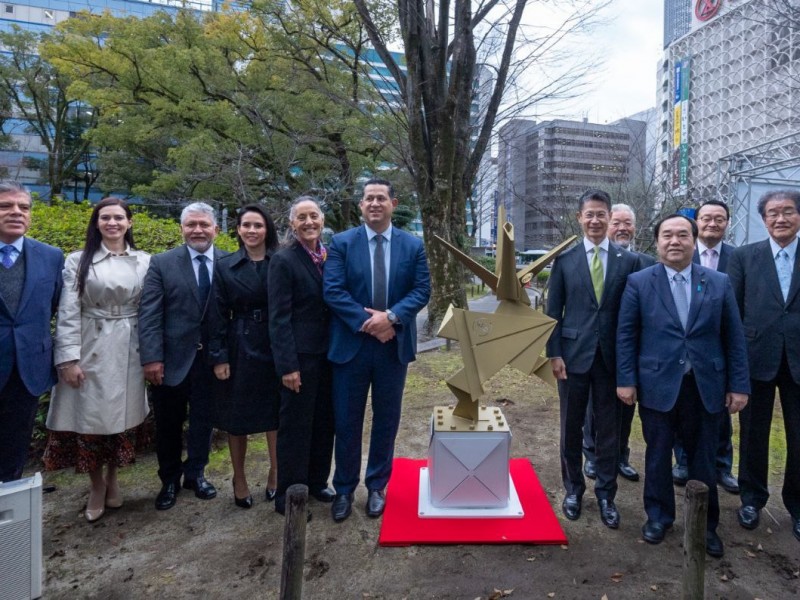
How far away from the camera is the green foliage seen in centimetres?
432

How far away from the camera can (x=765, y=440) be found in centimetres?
311

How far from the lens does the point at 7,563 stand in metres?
2.28

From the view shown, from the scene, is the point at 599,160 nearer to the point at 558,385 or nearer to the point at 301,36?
the point at 301,36

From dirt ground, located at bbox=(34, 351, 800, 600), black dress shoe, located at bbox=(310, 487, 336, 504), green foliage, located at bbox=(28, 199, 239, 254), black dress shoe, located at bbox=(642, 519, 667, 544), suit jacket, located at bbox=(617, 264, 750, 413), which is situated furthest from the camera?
green foliage, located at bbox=(28, 199, 239, 254)

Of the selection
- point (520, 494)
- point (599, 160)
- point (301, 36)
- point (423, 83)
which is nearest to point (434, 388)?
point (520, 494)

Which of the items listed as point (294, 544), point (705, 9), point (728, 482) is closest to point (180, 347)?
point (294, 544)

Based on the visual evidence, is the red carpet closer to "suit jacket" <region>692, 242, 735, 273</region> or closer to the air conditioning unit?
the air conditioning unit

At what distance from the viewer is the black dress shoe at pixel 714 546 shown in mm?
2809

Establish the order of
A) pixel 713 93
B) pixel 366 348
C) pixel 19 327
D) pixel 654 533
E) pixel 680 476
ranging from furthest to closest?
1. pixel 713 93
2. pixel 680 476
3. pixel 366 348
4. pixel 654 533
5. pixel 19 327

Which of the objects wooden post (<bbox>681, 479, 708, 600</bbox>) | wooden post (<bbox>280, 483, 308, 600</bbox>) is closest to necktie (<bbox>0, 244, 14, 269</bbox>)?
wooden post (<bbox>280, 483, 308, 600</bbox>)

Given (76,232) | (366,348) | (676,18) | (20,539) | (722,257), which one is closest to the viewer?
Answer: (20,539)

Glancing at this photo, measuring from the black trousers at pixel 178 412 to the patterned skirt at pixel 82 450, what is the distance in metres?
0.25

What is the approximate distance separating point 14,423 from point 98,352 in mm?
546

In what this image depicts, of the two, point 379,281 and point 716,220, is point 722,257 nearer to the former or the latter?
point 716,220
